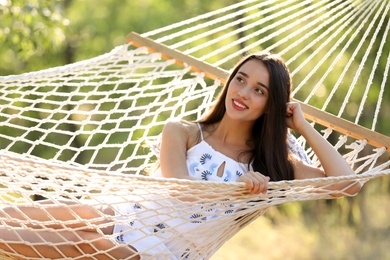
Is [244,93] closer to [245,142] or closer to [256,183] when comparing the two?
[245,142]

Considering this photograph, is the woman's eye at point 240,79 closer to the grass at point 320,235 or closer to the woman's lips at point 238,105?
the woman's lips at point 238,105

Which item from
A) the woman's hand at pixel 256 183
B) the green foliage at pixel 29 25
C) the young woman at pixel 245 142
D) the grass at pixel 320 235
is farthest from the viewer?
the grass at pixel 320 235

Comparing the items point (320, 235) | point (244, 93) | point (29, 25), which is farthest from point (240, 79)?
point (320, 235)

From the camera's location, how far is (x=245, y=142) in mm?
2379

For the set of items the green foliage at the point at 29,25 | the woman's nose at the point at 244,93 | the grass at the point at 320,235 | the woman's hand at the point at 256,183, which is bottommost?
the grass at the point at 320,235

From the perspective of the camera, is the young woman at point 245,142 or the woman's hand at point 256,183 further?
the young woman at point 245,142

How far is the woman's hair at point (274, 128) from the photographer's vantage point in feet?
7.50

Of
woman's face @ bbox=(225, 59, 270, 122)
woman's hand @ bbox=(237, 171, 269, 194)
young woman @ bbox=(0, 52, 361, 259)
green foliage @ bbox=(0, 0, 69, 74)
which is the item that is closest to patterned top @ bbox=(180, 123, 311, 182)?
young woman @ bbox=(0, 52, 361, 259)

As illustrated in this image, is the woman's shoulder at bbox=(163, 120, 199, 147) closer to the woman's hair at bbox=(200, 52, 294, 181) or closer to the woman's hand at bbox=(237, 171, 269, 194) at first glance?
the woman's hair at bbox=(200, 52, 294, 181)

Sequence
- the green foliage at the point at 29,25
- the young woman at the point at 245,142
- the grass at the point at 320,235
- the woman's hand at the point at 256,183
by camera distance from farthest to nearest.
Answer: the grass at the point at 320,235, the green foliage at the point at 29,25, the young woman at the point at 245,142, the woman's hand at the point at 256,183

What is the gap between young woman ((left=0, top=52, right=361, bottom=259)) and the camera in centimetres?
224

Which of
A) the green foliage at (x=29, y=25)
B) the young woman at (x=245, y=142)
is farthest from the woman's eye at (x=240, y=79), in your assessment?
the green foliage at (x=29, y=25)

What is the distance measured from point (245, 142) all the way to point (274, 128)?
4.1 inches

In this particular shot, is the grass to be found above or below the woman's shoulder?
below
